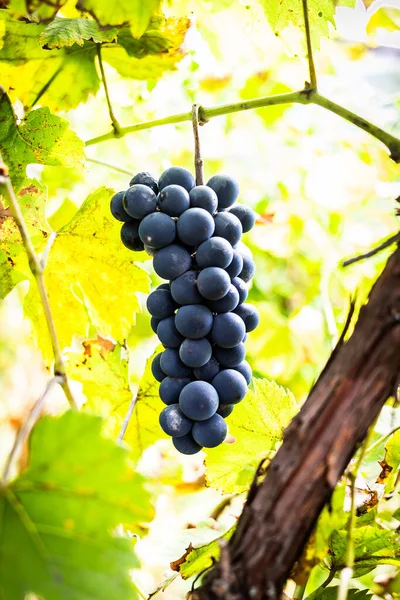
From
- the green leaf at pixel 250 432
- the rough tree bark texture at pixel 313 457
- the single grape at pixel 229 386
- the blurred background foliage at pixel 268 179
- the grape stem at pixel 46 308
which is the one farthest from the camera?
the blurred background foliage at pixel 268 179

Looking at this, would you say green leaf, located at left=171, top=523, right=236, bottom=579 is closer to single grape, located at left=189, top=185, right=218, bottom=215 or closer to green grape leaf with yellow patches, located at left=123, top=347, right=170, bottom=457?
green grape leaf with yellow patches, located at left=123, top=347, right=170, bottom=457

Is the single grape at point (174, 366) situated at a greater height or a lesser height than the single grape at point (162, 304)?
lesser

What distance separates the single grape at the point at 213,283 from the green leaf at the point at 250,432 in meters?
0.25

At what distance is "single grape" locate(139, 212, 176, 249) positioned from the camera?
2.65 ft

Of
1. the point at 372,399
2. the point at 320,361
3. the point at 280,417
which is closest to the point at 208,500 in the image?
the point at 320,361

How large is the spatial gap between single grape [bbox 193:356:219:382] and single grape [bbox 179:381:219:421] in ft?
0.11

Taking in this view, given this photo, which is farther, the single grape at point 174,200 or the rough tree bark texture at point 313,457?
the single grape at point 174,200

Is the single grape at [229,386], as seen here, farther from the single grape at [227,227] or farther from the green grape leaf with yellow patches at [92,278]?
the green grape leaf with yellow patches at [92,278]

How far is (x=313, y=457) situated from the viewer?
0.53m

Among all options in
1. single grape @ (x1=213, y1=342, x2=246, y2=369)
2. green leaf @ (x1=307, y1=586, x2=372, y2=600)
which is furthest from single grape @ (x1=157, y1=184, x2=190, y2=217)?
green leaf @ (x1=307, y1=586, x2=372, y2=600)

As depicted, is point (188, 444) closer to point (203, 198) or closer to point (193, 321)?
point (193, 321)

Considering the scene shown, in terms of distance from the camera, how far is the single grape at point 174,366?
846 millimetres

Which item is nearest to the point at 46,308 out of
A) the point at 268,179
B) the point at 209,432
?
the point at 209,432

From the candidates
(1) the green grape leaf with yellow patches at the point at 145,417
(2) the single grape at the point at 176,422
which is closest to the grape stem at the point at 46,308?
(2) the single grape at the point at 176,422
